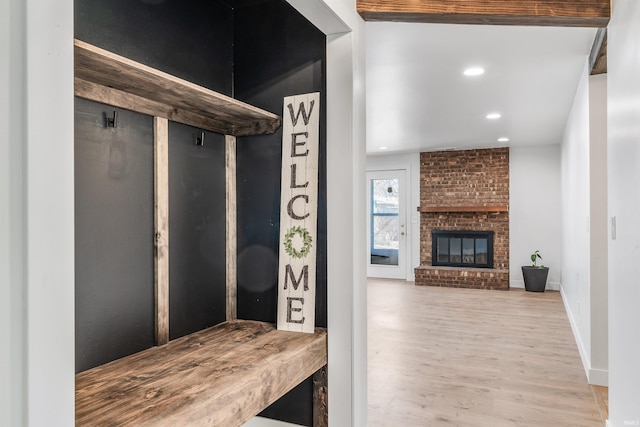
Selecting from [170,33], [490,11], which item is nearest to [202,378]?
[170,33]

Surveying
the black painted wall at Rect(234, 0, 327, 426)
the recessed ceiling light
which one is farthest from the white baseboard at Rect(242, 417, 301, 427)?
the recessed ceiling light

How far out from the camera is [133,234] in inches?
73.1

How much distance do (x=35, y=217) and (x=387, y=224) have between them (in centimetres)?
809

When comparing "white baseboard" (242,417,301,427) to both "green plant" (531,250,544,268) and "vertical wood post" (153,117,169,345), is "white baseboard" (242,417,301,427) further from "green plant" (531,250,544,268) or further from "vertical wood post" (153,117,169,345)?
"green plant" (531,250,544,268)

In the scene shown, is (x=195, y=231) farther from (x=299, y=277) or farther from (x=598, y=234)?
(x=598, y=234)

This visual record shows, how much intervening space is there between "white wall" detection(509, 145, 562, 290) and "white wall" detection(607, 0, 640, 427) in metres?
5.73

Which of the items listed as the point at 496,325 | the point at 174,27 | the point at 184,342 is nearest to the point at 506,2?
the point at 174,27

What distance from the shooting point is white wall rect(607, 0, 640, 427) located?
176 centimetres

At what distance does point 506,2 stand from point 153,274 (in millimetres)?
2026

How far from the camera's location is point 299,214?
88.0 inches

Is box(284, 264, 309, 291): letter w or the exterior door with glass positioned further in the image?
the exterior door with glass

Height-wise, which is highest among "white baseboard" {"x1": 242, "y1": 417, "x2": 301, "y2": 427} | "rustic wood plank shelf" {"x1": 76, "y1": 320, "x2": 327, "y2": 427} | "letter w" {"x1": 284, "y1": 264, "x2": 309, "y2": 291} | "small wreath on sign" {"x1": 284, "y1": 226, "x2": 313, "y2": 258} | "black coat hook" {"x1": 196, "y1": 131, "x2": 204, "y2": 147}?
"black coat hook" {"x1": 196, "y1": 131, "x2": 204, "y2": 147}

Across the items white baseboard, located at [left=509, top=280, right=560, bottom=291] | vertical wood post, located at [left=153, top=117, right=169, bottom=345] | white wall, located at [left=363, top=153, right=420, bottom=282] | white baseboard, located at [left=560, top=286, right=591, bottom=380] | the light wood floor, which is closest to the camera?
vertical wood post, located at [left=153, top=117, right=169, bottom=345]

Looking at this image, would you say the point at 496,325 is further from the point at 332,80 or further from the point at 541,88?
the point at 332,80
